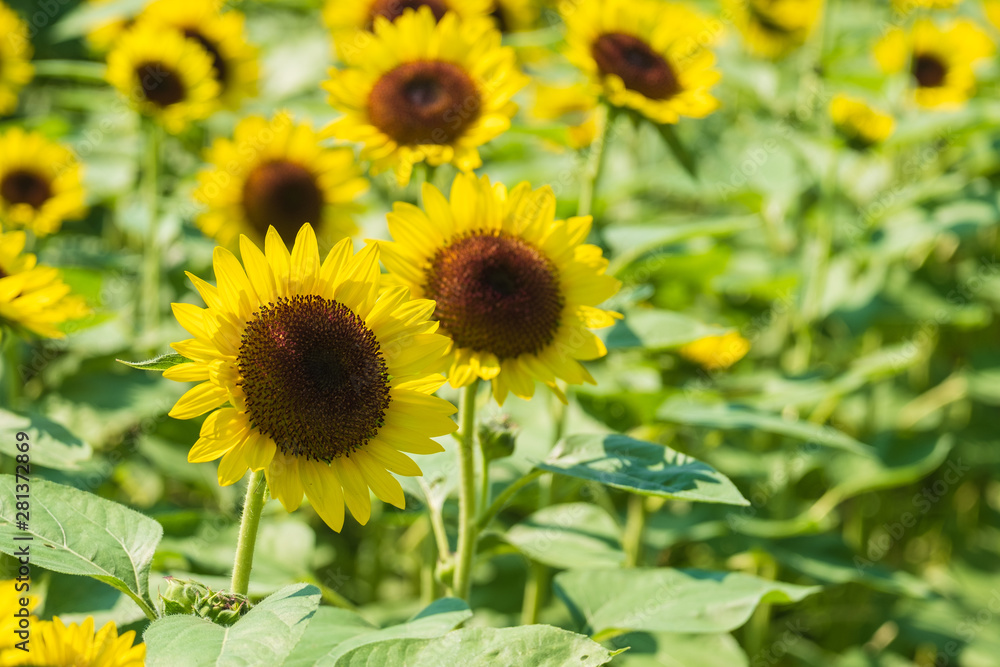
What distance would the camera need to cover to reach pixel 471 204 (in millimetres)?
1459

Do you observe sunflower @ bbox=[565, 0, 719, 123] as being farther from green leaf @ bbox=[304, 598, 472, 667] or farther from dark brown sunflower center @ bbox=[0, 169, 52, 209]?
dark brown sunflower center @ bbox=[0, 169, 52, 209]

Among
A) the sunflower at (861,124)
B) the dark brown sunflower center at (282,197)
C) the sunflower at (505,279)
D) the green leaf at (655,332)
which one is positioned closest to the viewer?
the sunflower at (505,279)

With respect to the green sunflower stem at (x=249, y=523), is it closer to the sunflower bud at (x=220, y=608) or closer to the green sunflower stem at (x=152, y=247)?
A: the sunflower bud at (x=220, y=608)

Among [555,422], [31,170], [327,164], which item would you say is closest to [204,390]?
[555,422]

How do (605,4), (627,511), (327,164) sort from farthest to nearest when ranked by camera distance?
(627,511)
(327,164)
(605,4)

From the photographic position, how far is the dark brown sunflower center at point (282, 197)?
7.66ft

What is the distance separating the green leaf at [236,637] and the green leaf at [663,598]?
0.59m

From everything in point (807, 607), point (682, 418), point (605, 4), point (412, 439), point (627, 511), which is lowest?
point (807, 607)

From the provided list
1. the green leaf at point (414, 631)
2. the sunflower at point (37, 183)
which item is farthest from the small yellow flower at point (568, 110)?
the green leaf at point (414, 631)

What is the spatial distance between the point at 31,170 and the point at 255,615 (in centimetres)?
199

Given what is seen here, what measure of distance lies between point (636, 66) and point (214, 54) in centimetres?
144

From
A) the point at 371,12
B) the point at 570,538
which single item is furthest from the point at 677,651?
the point at 371,12

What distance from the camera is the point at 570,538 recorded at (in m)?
1.71

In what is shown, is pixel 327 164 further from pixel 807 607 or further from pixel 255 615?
pixel 807 607
